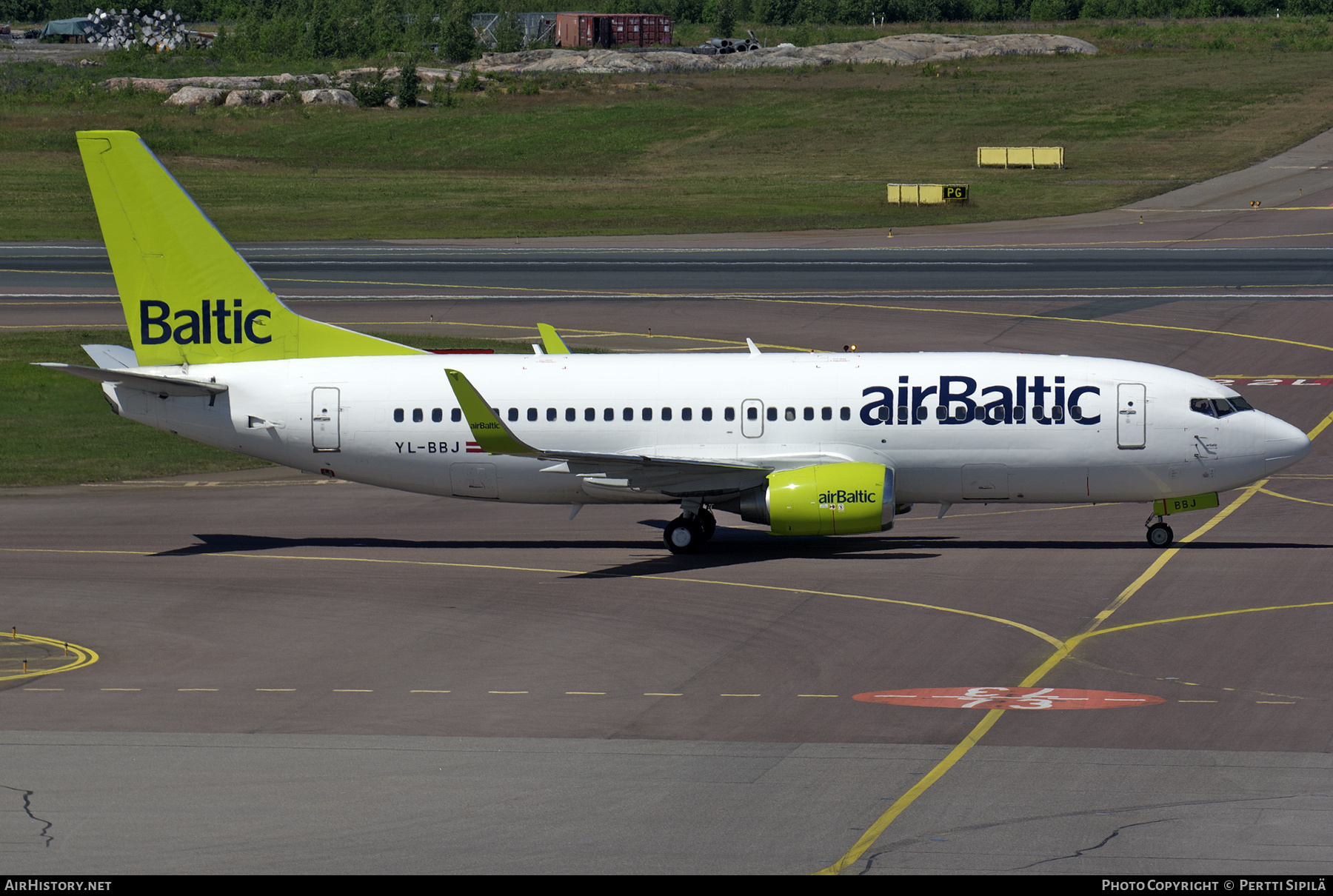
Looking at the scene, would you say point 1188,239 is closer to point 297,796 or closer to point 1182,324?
point 1182,324

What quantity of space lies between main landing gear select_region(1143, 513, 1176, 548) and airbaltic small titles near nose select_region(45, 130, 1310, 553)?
6cm

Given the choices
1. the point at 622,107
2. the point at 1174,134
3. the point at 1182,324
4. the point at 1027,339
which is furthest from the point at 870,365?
the point at 622,107

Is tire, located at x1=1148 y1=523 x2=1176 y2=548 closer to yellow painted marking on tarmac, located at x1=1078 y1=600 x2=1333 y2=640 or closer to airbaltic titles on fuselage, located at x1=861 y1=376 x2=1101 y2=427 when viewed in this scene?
airbaltic titles on fuselage, located at x1=861 y1=376 x2=1101 y2=427

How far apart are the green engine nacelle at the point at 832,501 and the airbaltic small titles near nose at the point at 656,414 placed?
0.05 m

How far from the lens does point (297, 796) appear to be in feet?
75.4

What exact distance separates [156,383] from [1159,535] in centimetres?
2574

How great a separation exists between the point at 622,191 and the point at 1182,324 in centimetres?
6318

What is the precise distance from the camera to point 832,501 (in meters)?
38.4

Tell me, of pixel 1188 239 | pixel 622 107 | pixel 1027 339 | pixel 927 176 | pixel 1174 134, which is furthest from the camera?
pixel 622 107

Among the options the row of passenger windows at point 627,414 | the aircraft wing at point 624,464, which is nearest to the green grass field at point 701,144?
the row of passenger windows at point 627,414

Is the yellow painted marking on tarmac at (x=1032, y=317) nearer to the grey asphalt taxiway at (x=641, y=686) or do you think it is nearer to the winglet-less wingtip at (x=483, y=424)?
the grey asphalt taxiway at (x=641, y=686)

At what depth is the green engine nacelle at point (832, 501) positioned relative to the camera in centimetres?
3844

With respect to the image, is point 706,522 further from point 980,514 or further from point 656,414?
point 980,514

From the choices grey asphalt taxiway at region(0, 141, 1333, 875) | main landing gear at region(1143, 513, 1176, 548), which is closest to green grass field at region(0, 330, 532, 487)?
grey asphalt taxiway at region(0, 141, 1333, 875)
